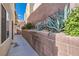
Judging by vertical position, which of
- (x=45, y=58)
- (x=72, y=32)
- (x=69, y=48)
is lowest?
(x=45, y=58)

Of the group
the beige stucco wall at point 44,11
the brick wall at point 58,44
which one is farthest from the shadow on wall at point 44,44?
the beige stucco wall at point 44,11

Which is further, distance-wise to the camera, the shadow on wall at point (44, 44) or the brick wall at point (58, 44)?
the shadow on wall at point (44, 44)

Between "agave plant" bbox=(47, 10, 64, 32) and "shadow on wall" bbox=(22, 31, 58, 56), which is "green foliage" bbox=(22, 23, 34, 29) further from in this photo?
"agave plant" bbox=(47, 10, 64, 32)

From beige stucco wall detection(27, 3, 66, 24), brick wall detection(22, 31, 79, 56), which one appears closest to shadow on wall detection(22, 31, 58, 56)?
brick wall detection(22, 31, 79, 56)

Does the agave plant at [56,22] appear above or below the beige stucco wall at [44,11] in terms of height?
below

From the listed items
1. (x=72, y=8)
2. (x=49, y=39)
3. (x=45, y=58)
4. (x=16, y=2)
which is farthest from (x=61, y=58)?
A: (x=16, y=2)

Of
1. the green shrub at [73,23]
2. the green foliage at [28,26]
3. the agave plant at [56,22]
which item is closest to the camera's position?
the green shrub at [73,23]

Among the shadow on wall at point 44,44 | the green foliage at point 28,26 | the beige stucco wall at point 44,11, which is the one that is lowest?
the shadow on wall at point 44,44

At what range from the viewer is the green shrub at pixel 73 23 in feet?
10.7

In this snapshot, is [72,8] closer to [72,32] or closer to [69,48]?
[72,32]

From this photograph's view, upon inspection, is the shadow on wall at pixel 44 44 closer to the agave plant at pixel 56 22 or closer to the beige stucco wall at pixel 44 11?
the agave plant at pixel 56 22

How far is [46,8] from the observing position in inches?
158

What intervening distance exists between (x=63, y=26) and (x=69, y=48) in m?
0.50

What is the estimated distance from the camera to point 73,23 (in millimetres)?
3268
